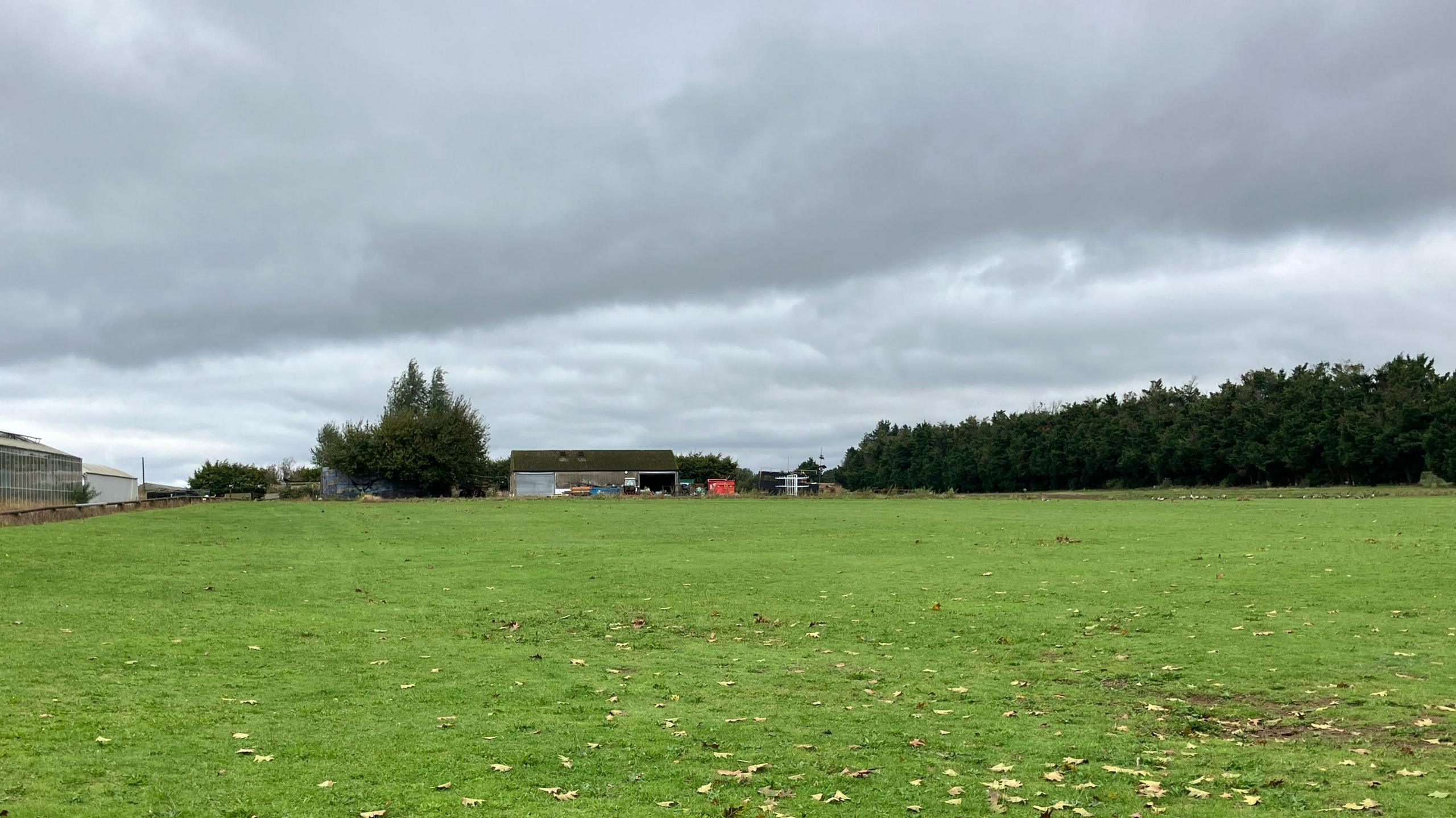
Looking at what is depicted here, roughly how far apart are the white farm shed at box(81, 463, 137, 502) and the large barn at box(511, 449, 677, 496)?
4098cm

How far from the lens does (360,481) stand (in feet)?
360

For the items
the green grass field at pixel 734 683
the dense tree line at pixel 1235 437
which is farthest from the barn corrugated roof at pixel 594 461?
the green grass field at pixel 734 683

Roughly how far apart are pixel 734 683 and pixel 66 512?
156ft

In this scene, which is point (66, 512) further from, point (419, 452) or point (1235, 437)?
point (1235, 437)

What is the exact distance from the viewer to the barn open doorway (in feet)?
440

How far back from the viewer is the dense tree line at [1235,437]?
85.6 meters

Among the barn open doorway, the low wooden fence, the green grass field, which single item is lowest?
the green grass field

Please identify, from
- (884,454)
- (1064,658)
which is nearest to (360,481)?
(884,454)

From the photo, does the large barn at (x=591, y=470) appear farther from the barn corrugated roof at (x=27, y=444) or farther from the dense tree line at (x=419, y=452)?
the barn corrugated roof at (x=27, y=444)

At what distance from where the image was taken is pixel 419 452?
107188 mm

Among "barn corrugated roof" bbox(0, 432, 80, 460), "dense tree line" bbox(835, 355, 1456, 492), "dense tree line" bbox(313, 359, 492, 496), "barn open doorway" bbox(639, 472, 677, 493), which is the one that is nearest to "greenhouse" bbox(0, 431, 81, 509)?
"barn corrugated roof" bbox(0, 432, 80, 460)

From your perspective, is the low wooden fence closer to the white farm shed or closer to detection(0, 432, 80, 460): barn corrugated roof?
detection(0, 432, 80, 460): barn corrugated roof

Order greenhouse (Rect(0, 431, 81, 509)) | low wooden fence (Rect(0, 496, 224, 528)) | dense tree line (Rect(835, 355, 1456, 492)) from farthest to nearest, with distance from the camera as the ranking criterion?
dense tree line (Rect(835, 355, 1456, 492)), greenhouse (Rect(0, 431, 81, 509)), low wooden fence (Rect(0, 496, 224, 528))

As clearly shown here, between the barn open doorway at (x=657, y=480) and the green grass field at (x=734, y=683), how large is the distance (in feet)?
341
